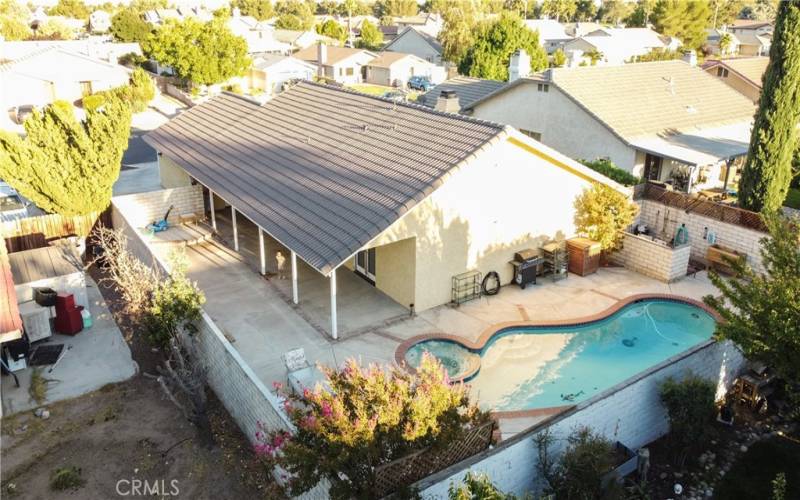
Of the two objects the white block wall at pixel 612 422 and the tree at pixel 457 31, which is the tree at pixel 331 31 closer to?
the tree at pixel 457 31

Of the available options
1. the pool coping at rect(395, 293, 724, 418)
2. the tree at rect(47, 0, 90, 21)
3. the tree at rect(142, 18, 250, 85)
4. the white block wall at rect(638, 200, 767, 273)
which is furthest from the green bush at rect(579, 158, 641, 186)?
the tree at rect(47, 0, 90, 21)

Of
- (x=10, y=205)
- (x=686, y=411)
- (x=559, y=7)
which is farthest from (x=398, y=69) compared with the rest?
(x=559, y=7)

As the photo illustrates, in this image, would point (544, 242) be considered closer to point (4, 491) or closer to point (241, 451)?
point (241, 451)

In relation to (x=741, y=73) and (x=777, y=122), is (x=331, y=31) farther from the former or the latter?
(x=777, y=122)

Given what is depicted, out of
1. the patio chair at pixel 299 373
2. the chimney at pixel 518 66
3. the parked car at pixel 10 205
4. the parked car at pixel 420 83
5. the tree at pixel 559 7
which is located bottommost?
the parked car at pixel 420 83

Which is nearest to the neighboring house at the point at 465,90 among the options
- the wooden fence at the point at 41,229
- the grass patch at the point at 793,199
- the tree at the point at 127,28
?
the grass patch at the point at 793,199
